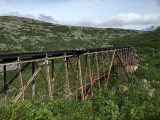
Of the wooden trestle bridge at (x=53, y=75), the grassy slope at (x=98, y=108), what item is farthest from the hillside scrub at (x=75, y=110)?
the wooden trestle bridge at (x=53, y=75)

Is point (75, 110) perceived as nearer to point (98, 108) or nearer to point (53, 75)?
point (98, 108)

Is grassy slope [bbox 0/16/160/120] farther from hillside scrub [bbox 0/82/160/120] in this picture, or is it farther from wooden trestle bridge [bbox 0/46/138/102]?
wooden trestle bridge [bbox 0/46/138/102]

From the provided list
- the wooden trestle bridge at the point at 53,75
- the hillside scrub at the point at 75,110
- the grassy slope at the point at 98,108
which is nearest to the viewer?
the hillside scrub at the point at 75,110

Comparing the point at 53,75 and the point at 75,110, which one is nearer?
the point at 75,110

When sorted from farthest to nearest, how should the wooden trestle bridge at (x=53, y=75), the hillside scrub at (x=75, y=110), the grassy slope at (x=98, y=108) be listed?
the wooden trestle bridge at (x=53, y=75), the grassy slope at (x=98, y=108), the hillside scrub at (x=75, y=110)

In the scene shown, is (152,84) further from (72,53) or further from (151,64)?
(72,53)

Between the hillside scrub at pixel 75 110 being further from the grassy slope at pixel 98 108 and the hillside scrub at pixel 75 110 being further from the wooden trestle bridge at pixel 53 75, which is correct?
the wooden trestle bridge at pixel 53 75

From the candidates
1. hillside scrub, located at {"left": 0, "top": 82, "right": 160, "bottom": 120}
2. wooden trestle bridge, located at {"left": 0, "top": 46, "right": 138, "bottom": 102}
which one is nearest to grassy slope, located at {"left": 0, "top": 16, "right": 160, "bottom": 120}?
hillside scrub, located at {"left": 0, "top": 82, "right": 160, "bottom": 120}

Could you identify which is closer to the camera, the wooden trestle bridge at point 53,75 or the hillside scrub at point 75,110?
the hillside scrub at point 75,110

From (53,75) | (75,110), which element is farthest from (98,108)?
(53,75)

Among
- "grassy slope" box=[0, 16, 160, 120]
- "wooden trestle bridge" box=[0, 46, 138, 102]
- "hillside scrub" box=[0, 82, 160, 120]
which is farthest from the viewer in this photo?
"wooden trestle bridge" box=[0, 46, 138, 102]

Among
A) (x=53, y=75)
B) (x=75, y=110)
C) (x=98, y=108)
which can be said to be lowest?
(x=98, y=108)

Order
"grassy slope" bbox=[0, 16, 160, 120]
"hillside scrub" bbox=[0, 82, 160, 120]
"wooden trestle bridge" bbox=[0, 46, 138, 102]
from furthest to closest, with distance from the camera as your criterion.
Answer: "wooden trestle bridge" bbox=[0, 46, 138, 102] < "grassy slope" bbox=[0, 16, 160, 120] < "hillside scrub" bbox=[0, 82, 160, 120]

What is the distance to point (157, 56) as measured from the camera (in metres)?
53.6
